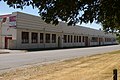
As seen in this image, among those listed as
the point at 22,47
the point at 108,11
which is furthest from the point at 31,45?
the point at 108,11

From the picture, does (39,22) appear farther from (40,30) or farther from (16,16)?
(16,16)

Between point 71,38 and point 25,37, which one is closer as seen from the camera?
point 25,37

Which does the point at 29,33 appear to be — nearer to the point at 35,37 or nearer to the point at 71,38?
the point at 35,37

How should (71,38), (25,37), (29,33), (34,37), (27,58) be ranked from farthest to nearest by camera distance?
(71,38), (34,37), (29,33), (25,37), (27,58)

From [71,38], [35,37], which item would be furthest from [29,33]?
[71,38]

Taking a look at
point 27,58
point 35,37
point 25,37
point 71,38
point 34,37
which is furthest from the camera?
point 71,38

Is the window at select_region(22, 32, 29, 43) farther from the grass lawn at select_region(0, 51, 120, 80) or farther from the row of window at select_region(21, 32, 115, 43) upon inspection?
the grass lawn at select_region(0, 51, 120, 80)

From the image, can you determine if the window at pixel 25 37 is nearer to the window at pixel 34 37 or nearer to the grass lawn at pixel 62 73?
the window at pixel 34 37

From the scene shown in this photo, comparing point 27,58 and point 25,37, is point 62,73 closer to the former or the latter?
point 27,58

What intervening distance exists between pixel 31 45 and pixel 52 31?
34.3 feet

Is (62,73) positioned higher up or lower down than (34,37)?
lower down

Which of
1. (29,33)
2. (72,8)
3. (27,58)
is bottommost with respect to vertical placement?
(27,58)

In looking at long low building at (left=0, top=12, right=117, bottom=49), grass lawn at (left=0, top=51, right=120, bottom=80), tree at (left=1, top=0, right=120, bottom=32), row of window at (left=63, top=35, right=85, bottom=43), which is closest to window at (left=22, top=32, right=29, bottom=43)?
long low building at (left=0, top=12, right=117, bottom=49)

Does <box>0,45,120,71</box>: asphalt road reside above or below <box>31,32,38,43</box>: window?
below
